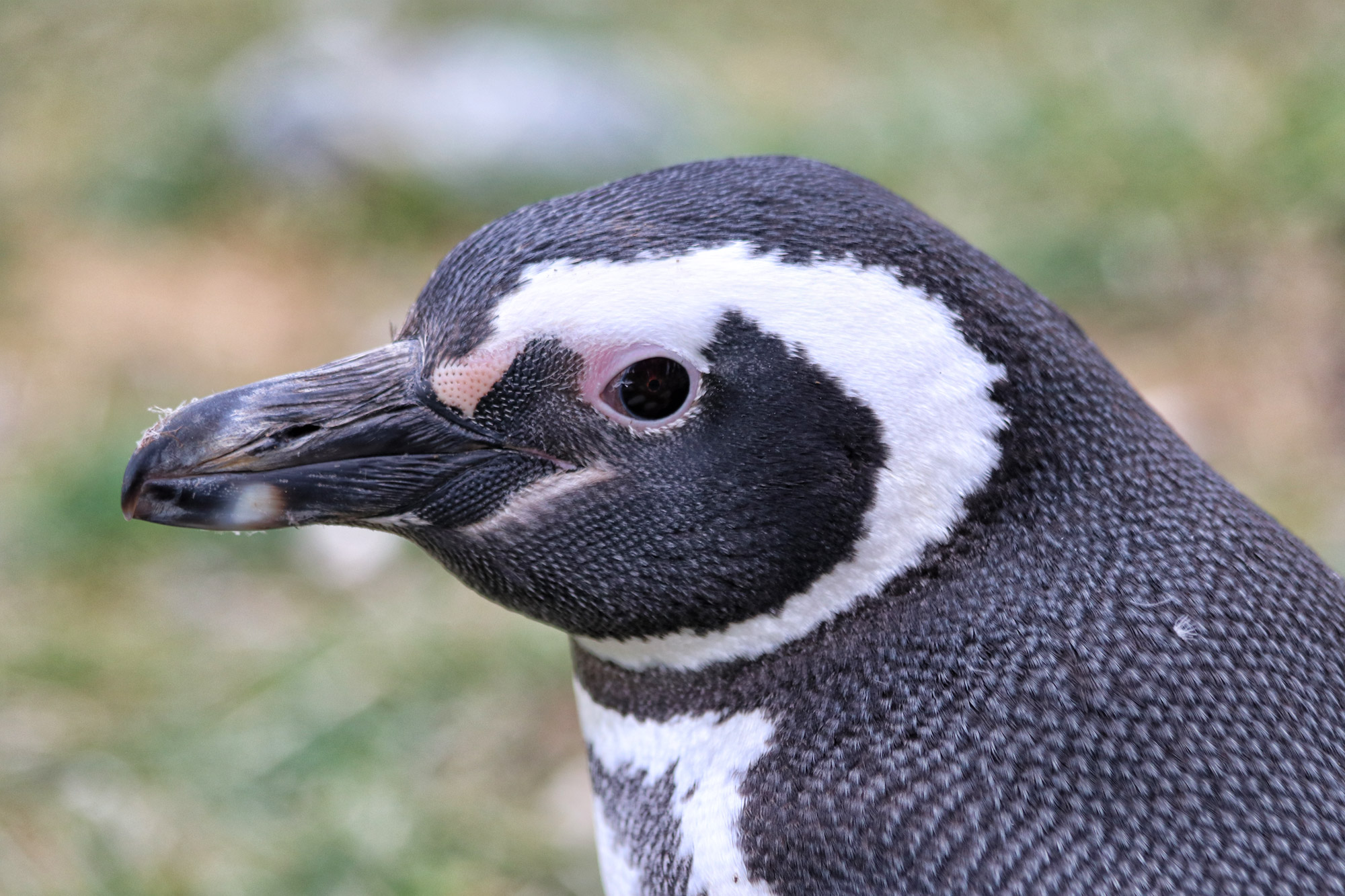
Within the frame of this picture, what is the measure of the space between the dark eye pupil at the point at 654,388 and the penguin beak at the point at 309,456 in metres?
0.13

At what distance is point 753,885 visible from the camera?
123cm

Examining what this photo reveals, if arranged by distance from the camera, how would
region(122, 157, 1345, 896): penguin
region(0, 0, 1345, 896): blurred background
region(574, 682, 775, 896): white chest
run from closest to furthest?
region(122, 157, 1345, 896): penguin, region(574, 682, 775, 896): white chest, region(0, 0, 1345, 896): blurred background

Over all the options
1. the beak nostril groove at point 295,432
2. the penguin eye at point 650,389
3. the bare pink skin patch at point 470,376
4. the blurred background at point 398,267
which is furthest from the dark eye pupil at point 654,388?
the blurred background at point 398,267

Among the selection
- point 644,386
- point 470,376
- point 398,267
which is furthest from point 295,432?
point 398,267

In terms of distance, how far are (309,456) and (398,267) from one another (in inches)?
112

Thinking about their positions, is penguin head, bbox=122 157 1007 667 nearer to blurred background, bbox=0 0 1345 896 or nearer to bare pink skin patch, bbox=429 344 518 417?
bare pink skin patch, bbox=429 344 518 417

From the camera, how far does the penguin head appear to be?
1215 mm

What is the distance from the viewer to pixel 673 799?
134 cm

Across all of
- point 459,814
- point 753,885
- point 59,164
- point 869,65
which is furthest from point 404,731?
point 869,65

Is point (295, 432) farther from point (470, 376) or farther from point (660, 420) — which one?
point (660, 420)

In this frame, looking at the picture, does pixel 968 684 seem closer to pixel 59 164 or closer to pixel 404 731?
pixel 404 731

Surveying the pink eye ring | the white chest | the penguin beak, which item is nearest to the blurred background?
the white chest

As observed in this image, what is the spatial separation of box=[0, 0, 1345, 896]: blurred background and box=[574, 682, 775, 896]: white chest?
2.33 ft

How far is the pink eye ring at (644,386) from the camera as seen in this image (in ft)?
4.01
